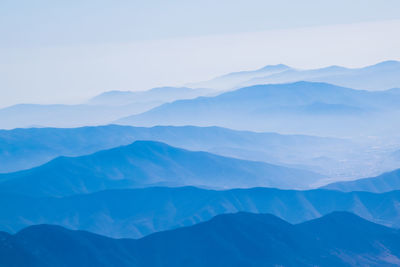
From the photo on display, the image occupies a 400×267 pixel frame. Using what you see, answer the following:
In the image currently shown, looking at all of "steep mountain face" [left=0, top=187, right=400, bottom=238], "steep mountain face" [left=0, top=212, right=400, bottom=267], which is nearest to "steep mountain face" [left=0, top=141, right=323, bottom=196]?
"steep mountain face" [left=0, top=187, right=400, bottom=238]

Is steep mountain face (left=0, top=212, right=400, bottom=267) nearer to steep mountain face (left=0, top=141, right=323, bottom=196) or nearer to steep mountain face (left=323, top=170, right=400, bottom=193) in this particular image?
steep mountain face (left=323, top=170, right=400, bottom=193)

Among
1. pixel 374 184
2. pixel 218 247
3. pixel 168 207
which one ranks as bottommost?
pixel 374 184

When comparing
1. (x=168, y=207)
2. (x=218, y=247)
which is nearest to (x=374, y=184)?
(x=168, y=207)

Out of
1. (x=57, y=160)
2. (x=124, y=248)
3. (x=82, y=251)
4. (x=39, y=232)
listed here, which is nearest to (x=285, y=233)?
(x=124, y=248)

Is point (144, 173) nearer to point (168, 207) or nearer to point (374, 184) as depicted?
point (168, 207)

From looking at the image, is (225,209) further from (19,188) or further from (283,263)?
(19,188)
